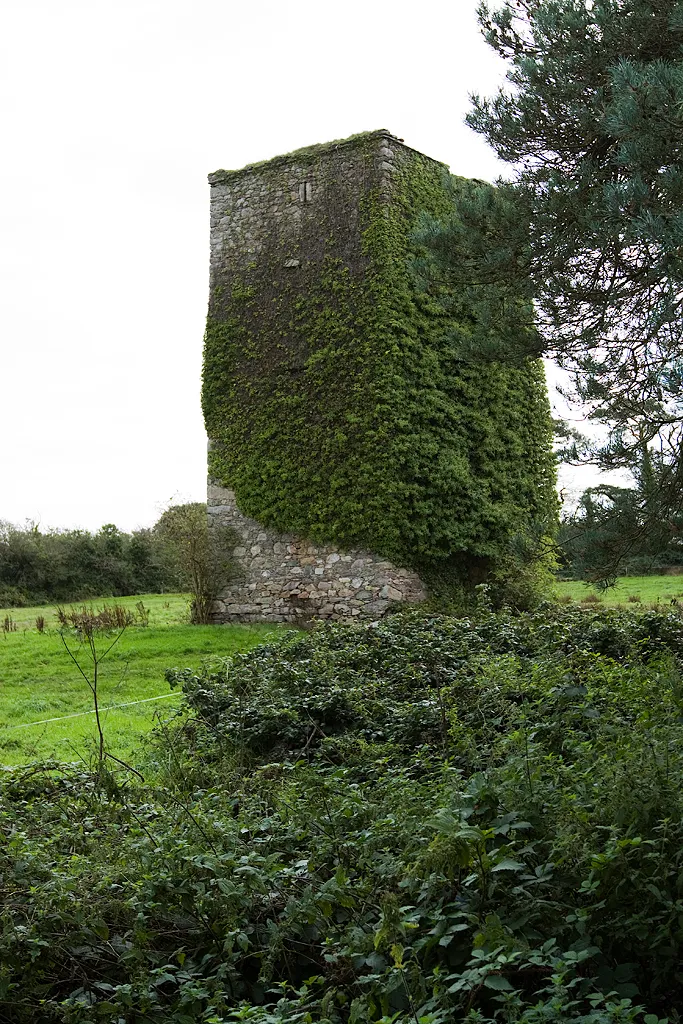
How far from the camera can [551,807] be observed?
9.71ft

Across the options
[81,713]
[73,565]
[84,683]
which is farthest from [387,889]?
[73,565]

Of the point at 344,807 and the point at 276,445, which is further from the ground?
the point at 276,445

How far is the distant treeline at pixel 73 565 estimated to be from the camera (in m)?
19.8

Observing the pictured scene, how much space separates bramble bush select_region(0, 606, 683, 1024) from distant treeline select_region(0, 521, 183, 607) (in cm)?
1580

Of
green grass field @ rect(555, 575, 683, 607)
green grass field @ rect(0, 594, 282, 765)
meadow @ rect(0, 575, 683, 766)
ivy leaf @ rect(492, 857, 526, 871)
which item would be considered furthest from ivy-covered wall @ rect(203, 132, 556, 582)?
ivy leaf @ rect(492, 857, 526, 871)

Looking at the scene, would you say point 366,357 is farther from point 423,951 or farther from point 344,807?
point 423,951

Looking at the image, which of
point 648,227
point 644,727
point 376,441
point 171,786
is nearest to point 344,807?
point 644,727

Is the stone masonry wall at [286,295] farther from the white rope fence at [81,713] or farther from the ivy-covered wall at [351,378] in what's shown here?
the white rope fence at [81,713]

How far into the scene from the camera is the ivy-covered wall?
42.4 ft

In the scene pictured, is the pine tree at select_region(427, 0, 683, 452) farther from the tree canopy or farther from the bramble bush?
the bramble bush

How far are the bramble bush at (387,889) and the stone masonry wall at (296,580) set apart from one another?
26.2 ft

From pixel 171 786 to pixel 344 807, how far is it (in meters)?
1.86

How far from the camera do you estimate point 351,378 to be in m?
13.1

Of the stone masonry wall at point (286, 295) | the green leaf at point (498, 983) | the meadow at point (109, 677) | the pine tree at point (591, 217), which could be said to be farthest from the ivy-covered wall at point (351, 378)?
the green leaf at point (498, 983)
